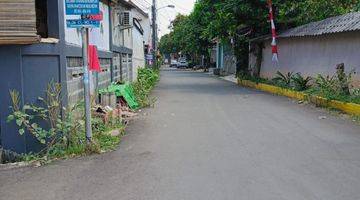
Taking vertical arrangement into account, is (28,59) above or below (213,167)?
above

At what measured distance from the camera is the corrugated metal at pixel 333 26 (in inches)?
652

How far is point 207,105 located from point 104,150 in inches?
329

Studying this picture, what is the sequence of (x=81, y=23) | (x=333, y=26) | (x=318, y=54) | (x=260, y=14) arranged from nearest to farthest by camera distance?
1. (x=81, y=23)
2. (x=333, y=26)
3. (x=318, y=54)
4. (x=260, y=14)

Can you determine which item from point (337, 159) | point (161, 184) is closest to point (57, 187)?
point (161, 184)

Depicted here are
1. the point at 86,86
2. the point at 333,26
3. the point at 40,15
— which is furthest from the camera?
the point at 333,26

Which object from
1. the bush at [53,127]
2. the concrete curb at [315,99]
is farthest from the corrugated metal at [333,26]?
the bush at [53,127]

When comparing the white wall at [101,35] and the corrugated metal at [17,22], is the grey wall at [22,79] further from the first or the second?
the white wall at [101,35]

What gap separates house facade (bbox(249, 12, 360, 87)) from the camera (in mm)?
16891

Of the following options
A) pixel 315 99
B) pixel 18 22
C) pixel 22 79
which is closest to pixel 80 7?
pixel 18 22

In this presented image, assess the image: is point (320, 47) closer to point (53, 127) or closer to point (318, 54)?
point (318, 54)

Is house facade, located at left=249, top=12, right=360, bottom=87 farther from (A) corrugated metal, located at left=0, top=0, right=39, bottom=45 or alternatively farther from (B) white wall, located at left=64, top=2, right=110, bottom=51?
(A) corrugated metal, located at left=0, top=0, right=39, bottom=45

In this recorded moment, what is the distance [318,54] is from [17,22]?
1444cm

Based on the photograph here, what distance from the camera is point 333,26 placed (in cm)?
1844

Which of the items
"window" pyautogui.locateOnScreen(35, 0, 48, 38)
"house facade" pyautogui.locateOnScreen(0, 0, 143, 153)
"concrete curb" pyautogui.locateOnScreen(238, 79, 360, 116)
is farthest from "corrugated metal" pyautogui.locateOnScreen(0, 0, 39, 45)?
"concrete curb" pyautogui.locateOnScreen(238, 79, 360, 116)
